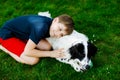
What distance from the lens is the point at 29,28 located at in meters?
5.39

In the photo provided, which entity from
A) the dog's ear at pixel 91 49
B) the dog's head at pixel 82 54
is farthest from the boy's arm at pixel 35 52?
the dog's ear at pixel 91 49

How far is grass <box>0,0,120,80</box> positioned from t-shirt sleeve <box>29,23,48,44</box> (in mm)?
472

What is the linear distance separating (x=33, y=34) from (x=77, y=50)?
776 mm

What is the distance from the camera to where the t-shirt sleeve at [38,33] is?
16.6 ft

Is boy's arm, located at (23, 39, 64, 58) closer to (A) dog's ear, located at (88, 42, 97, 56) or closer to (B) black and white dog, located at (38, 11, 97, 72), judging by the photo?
(B) black and white dog, located at (38, 11, 97, 72)

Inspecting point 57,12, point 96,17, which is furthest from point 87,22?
point 57,12

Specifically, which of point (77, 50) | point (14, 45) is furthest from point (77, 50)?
point (14, 45)

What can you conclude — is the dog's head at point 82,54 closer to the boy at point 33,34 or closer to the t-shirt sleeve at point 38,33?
the boy at point 33,34

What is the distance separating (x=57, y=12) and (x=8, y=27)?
139 centimetres

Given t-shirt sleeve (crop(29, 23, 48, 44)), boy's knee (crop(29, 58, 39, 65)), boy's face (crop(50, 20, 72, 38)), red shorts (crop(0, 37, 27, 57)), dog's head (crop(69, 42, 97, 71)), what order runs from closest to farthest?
1. dog's head (crop(69, 42, 97, 71))
2. boy's face (crop(50, 20, 72, 38))
3. t-shirt sleeve (crop(29, 23, 48, 44))
4. boy's knee (crop(29, 58, 39, 65))
5. red shorts (crop(0, 37, 27, 57))

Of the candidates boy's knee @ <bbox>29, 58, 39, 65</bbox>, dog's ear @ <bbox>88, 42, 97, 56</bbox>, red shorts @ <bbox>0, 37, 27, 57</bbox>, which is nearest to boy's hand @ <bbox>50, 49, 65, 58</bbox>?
boy's knee @ <bbox>29, 58, 39, 65</bbox>

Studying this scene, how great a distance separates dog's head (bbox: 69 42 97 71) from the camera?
187 inches

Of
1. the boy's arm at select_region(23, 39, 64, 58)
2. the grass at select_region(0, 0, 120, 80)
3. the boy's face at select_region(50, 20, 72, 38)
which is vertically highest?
the boy's face at select_region(50, 20, 72, 38)

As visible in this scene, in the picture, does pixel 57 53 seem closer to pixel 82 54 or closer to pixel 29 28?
pixel 82 54
